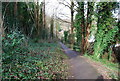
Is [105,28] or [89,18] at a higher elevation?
[89,18]

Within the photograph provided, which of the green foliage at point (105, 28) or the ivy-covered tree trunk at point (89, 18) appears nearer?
the green foliage at point (105, 28)

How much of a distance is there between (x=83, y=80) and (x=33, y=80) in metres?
2.85

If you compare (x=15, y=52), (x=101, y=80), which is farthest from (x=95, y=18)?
(x=15, y=52)

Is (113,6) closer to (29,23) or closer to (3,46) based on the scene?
(3,46)

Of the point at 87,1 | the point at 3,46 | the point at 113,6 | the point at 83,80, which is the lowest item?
the point at 83,80

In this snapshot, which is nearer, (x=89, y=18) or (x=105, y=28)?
(x=105, y=28)

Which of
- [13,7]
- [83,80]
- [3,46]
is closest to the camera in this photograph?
[3,46]

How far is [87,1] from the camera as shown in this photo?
10.6 meters

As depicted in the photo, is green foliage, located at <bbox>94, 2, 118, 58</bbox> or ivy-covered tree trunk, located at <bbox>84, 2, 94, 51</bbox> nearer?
green foliage, located at <bbox>94, 2, 118, 58</bbox>

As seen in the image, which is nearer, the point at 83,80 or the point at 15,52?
the point at 15,52

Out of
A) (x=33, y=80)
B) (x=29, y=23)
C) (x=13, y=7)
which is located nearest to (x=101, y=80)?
(x=33, y=80)

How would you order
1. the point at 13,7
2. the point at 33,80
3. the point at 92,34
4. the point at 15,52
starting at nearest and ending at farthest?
the point at 33,80 < the point at 15,52 < the point at 92,34 < the point at 13,7

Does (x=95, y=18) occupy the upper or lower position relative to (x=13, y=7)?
lower

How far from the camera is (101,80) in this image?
5105 millimetres
